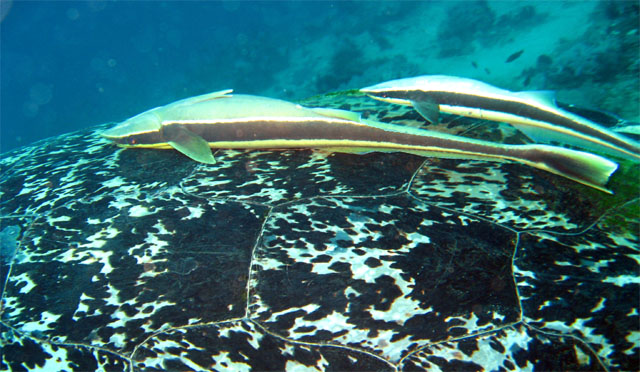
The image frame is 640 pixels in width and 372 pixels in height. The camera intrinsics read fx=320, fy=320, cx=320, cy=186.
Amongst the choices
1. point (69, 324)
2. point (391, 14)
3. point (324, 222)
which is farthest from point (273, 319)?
point (391, 14)

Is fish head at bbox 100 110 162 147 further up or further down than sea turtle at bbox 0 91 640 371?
further up

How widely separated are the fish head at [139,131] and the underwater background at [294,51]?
889 cm

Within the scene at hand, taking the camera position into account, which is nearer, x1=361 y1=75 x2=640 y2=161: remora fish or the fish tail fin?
the fish tail fin

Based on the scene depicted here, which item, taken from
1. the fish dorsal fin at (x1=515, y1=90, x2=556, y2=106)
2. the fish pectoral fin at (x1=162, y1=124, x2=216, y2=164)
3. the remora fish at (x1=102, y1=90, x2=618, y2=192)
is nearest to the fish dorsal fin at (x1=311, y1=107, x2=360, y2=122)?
the remora fish at (x1=102, y1=90, x2=618, y2=192)

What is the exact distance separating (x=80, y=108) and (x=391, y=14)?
33.0 metres

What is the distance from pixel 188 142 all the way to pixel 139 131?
532mm

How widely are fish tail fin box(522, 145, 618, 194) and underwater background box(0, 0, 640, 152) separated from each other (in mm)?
6835

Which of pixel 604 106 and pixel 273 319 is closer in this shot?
pixel 273 319

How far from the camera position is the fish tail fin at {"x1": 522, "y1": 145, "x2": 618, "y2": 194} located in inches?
78.0

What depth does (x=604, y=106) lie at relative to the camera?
8039mm

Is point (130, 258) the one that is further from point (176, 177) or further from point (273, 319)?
point (273, 319)

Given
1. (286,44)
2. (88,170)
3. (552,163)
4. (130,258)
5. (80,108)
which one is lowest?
(130,258)

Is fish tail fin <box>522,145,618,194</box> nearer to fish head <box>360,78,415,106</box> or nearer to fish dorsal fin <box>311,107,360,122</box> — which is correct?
fish head <box>360,78,415,106</box>

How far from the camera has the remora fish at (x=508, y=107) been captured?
89.6 inches
